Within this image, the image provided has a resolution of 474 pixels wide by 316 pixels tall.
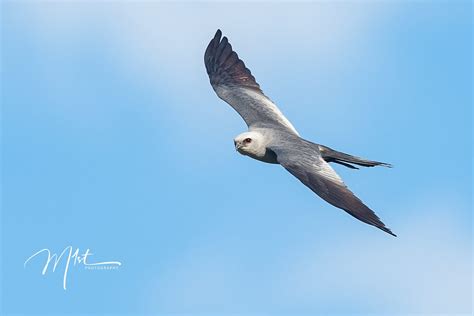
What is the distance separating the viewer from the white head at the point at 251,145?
54.1 ft

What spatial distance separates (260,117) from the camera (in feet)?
60.5

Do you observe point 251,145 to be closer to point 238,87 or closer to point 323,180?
point 323,180

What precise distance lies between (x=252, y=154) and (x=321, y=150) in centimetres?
133

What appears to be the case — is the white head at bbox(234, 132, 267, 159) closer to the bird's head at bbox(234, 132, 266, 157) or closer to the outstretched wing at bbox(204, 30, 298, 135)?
the bird's head at bbox(234, 132, 266, 157)

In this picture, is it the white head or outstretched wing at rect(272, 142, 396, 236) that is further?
the white head

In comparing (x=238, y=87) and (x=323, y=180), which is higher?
(x=238, y=87)

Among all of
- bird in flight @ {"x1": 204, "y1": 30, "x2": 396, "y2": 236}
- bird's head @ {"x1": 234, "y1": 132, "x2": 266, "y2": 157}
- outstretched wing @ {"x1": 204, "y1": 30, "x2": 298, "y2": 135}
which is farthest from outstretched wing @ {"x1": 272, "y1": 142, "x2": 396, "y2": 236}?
outstretched wing @ {"x1": 204, "y1": 30, "x2": 298, "y2": 135}

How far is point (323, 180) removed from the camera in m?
14.4

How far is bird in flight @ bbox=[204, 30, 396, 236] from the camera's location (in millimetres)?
13766

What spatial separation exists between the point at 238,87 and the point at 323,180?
233 inches

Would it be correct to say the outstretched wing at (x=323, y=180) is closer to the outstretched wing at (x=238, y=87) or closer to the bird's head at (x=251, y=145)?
the bird's head at (x=251, y=145)

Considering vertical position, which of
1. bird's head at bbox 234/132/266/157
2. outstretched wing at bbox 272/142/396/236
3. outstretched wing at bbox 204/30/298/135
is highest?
outstretched wing at bbox 204/30/298/135

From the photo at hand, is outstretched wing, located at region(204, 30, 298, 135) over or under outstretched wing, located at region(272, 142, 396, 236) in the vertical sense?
over

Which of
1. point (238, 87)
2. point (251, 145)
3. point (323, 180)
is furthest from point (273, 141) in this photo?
point (238, 87)
